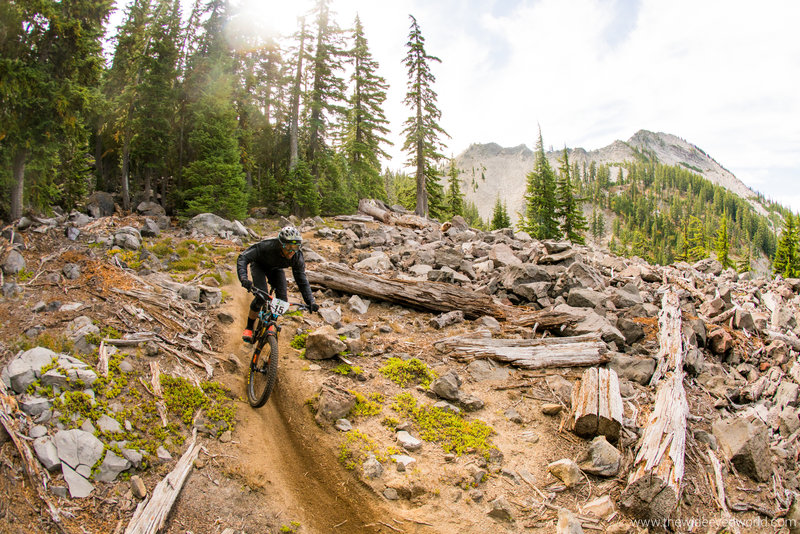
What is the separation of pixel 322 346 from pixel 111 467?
4.13 metres

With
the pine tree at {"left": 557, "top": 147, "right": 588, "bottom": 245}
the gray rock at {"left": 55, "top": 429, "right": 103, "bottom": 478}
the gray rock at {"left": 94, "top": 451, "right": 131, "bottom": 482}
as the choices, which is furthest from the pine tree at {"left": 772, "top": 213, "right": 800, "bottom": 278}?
the gray rock at {"left": 55, "top": 429, "right": 103, "bottom": 478}

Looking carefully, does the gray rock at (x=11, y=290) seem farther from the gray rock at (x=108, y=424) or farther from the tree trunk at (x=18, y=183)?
the tree trunk at (x=18, y=183)

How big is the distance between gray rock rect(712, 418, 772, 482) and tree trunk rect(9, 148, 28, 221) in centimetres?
2125

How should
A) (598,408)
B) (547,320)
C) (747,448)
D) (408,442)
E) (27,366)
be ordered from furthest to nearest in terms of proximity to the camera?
(547,320)
(598,408)
(408,442)
(747,448)
(27,366)

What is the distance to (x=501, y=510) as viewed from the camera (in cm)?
476

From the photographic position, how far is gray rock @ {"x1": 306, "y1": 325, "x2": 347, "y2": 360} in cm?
812

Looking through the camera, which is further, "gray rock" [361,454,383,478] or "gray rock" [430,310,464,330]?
"gray rock" [430,310,464,330]

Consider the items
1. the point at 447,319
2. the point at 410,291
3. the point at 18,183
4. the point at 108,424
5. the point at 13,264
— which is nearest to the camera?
the point at 108,424

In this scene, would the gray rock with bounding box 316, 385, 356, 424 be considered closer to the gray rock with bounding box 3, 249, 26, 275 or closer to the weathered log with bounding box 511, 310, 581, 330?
the weathered log with bounding box 511, 310, 581, 330

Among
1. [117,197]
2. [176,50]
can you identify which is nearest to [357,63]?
[176,50]

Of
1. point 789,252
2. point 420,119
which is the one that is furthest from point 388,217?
point 789,252

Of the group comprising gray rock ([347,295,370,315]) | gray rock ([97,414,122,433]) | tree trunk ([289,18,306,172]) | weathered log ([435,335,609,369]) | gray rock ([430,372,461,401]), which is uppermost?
tree trunk ([289,18,306,172])

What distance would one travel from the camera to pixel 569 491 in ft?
16.9

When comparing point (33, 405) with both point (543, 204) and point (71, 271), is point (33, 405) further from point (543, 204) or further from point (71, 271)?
point (543, 204)
